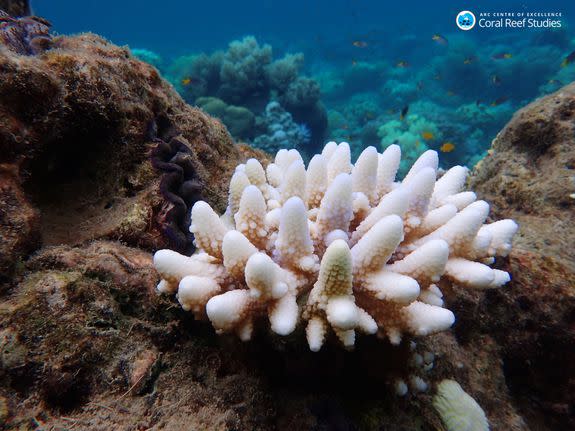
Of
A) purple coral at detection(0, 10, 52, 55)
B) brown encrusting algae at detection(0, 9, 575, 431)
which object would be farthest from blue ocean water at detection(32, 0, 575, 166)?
purple coral at detection(0, 10, 52, 55)

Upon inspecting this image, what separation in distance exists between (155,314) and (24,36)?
6.56 feet

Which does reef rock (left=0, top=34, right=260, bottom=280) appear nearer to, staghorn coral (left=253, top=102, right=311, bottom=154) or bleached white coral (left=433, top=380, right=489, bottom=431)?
bleached white coral (left=433, top=380, right=489, bottom=431)

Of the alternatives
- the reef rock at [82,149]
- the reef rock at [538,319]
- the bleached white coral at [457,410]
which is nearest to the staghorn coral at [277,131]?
the reef rock at [82,149]

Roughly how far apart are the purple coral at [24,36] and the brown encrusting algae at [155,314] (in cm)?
4

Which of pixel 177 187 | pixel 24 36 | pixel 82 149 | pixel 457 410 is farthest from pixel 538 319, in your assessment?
pixel 24 36

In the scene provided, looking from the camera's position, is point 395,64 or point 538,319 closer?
point 538,319

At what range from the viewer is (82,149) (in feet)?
7.13

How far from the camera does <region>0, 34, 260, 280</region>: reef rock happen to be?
62.2 inches

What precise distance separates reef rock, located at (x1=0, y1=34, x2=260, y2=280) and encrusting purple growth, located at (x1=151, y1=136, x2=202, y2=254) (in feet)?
0.05

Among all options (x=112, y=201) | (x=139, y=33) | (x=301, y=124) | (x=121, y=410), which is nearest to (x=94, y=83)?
(x=112, y=201)

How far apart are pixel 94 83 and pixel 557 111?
400cm

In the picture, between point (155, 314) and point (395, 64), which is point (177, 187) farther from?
point (395, 64)

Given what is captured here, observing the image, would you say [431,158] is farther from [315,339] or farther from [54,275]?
[54,275]

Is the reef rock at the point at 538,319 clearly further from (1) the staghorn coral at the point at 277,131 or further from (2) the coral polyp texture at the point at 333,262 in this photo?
(1) the staghorn coral at the point at 277,131
